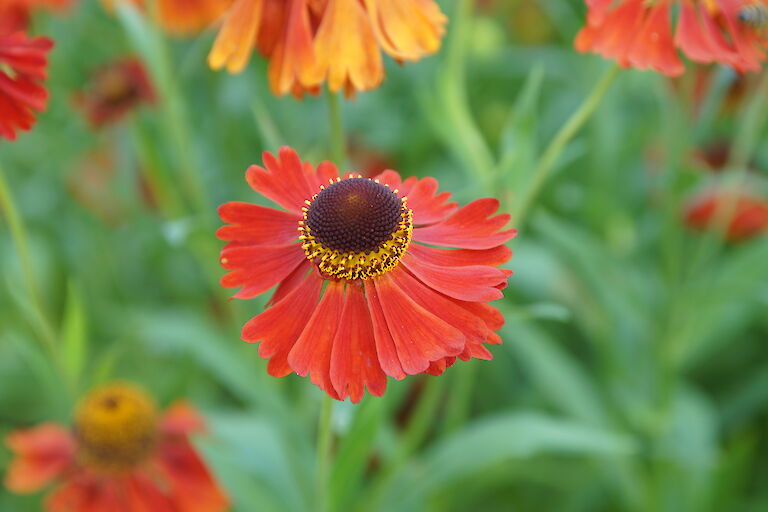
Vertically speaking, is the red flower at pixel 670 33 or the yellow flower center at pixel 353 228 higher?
the red flower at pixel 670 33

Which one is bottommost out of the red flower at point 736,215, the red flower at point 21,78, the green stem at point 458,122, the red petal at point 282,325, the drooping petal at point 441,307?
the red petal at point 282,325

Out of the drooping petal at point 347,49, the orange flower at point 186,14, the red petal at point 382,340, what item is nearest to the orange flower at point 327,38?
the drooping petal at point 347,49

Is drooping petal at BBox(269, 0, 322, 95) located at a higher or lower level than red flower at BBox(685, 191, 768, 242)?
lower

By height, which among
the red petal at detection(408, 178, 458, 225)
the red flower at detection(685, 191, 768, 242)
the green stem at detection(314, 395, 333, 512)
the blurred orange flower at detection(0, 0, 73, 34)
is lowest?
the green stem at detection(314, 395, 333, 512)

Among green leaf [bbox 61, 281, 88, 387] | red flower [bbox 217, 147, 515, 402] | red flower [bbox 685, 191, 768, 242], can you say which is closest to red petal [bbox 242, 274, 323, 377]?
red flower [bbox 217, 147, 515, 402]

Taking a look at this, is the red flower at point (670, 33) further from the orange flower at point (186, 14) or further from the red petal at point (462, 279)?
the orange flower at point (186, 14)

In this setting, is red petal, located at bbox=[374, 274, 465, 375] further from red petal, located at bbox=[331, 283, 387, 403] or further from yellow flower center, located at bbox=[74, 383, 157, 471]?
yellow flower center, located at bbox=[74, 383, 157, 471]
